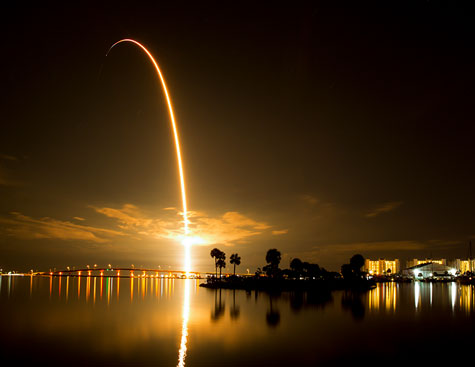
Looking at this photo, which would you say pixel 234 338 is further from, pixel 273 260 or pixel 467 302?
pixel 273 260

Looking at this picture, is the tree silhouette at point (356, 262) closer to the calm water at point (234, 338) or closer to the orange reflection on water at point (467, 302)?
the orange reflection on water at point (467, 302)

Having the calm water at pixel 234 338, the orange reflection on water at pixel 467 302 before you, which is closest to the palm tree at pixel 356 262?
the orange reflection on water at pixel 467 302

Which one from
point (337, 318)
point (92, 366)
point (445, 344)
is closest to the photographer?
point (92, 366)

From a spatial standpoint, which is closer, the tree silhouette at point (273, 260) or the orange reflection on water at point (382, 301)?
the orange reflection on water at point (382, 301)

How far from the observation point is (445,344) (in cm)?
2669

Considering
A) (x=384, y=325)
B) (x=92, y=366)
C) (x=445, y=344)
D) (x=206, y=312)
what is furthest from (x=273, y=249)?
(x=92, y=366)

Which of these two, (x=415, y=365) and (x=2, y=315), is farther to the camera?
(x=2, y=315)

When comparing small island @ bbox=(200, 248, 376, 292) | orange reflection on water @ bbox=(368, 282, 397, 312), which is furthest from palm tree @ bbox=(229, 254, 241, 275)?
orange reflection on water @ bbox=(368, 282, 397, 312)

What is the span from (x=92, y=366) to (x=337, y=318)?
24744mm

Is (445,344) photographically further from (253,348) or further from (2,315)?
(2,315)

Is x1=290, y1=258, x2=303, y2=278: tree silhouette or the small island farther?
x1=290, y1=258, x2=303, y2=278: tree silhouette

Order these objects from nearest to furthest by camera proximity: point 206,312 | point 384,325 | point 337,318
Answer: point 384,325 < point 337,318 < point 206,312

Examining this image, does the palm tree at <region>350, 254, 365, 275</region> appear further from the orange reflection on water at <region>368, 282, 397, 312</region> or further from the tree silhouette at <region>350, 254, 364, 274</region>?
the orange reflection on water at <region>368, 282, 397, 312</region>

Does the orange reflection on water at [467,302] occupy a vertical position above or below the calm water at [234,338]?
below
